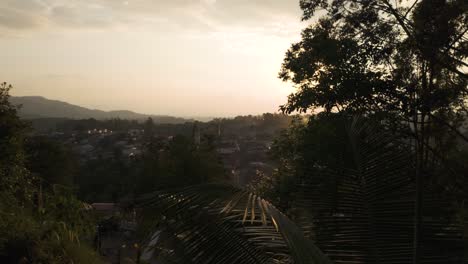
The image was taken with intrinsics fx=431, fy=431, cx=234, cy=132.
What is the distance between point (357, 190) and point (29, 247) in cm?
570

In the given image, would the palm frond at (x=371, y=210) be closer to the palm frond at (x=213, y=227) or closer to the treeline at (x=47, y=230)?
the palm frond at (x=213, y=227)

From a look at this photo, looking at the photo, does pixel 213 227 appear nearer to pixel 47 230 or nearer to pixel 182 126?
pixel 47 230

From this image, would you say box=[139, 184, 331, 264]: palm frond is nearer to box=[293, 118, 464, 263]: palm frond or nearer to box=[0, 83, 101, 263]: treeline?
box=[293, 118, 464, 263]: palm frond

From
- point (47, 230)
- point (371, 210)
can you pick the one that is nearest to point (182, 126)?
point (47, 230)

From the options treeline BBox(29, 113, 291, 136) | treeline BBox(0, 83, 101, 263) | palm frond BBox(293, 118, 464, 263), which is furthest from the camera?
treeline BBox(29, 113, 291, 136)

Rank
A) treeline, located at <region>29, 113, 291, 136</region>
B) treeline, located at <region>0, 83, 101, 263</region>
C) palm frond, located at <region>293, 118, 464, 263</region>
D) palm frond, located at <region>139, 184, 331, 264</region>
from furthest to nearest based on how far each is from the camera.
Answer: treeline, located at <region>29, 113, 291, 136</region>
treeline, located at <region>0, 83, 101, 263</region>
palm frond, located at <region>293, 118, 464, 263</region>
palm frond, located at <region>139, 184, 331, 264</region>

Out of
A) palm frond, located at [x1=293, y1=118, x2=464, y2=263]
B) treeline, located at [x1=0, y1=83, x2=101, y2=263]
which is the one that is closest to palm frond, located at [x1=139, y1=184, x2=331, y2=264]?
palm frond, located at [x1=293, y1=118, x2=464, y2=263]

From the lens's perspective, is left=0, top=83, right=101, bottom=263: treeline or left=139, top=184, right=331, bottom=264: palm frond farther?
left=0, top=83, right=101, bottom=263: treeline

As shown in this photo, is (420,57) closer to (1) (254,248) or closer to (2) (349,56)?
(2) (349,56)

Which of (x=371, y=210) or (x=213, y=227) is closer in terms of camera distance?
(x=213, y=227)

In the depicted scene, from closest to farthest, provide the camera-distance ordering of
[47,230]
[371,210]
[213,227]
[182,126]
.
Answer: [213,227], [371,210], [47,230], [182,126]

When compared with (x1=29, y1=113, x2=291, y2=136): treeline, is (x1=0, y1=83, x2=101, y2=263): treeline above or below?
below

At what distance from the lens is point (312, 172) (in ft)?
11.8

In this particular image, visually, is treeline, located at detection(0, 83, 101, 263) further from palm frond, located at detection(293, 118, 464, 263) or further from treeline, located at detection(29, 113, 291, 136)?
treeline, located at detection(29, 113, 291, 136)
